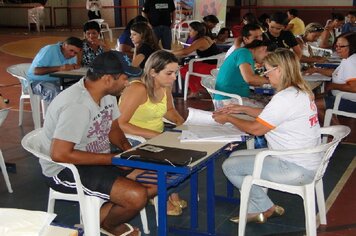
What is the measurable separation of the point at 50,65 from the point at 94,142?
3.17 metres

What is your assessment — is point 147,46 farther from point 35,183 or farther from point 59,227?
point 59,227

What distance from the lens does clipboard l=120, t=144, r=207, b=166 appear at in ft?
9.08

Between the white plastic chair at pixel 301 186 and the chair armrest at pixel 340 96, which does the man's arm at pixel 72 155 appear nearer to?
the white plastic chair at pixel 301 186

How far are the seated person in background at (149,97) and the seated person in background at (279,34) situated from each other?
3157 millimetres

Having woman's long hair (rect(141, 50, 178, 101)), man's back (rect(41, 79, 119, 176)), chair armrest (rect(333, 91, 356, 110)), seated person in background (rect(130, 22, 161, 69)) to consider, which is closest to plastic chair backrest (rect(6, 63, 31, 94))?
seated person in background (rect(130, 22, 161, 69))

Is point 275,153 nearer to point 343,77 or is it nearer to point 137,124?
point 137,124

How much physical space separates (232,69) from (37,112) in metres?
2.42

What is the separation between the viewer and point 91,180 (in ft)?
10.2

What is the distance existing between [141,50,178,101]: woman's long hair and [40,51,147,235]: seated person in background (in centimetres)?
51

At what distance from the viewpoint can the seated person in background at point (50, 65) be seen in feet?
20.2

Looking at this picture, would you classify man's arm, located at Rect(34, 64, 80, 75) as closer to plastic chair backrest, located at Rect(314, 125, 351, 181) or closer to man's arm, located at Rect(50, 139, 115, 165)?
man's arm, located at Rect(50, 139, 115, 165)

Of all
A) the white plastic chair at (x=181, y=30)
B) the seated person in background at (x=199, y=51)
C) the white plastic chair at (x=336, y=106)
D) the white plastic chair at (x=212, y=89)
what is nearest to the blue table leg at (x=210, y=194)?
the white plastic chair at (x=212, y=89)

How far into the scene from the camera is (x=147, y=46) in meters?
6.71

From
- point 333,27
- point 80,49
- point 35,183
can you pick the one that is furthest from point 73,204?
point 333,27
